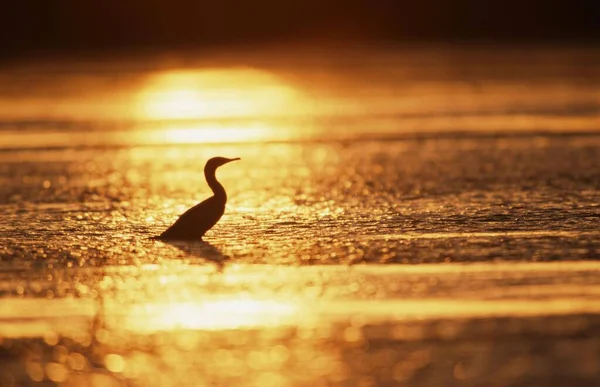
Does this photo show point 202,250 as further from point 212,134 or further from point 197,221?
point 212,134

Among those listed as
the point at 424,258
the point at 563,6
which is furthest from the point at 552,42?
the point at 424,258

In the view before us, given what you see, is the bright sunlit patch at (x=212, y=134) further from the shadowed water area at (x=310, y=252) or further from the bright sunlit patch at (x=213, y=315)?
the bright sunlit patch at (x=213, y=315)

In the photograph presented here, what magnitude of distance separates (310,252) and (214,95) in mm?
24231

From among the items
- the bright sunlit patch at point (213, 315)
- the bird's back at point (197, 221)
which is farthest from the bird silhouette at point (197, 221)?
the bright sunlit patch at point (213, 315)

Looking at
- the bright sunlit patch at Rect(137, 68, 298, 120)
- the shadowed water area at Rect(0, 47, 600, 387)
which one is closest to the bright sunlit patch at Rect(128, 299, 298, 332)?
the shadowed water area at Rect(0, 47, 600, 387)

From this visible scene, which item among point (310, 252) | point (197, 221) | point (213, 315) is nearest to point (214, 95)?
point (197, 221)

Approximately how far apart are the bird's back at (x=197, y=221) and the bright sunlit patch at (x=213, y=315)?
103 inches

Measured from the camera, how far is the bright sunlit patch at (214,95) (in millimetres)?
31469

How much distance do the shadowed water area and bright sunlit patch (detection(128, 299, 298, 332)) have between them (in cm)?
3

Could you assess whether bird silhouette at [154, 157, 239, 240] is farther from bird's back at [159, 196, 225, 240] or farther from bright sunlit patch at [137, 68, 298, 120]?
bright sunlit patch at [137, 68, 298, 120]

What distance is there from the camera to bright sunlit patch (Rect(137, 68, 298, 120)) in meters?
31.5

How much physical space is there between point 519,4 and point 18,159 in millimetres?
62225

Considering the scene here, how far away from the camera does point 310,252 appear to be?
12930mm

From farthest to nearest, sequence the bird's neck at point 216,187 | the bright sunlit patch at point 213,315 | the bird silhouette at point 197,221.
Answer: the bird's neck at point 216,187, the bird silhouette at point 197,221, the bright sunlit patch at point 213,315
